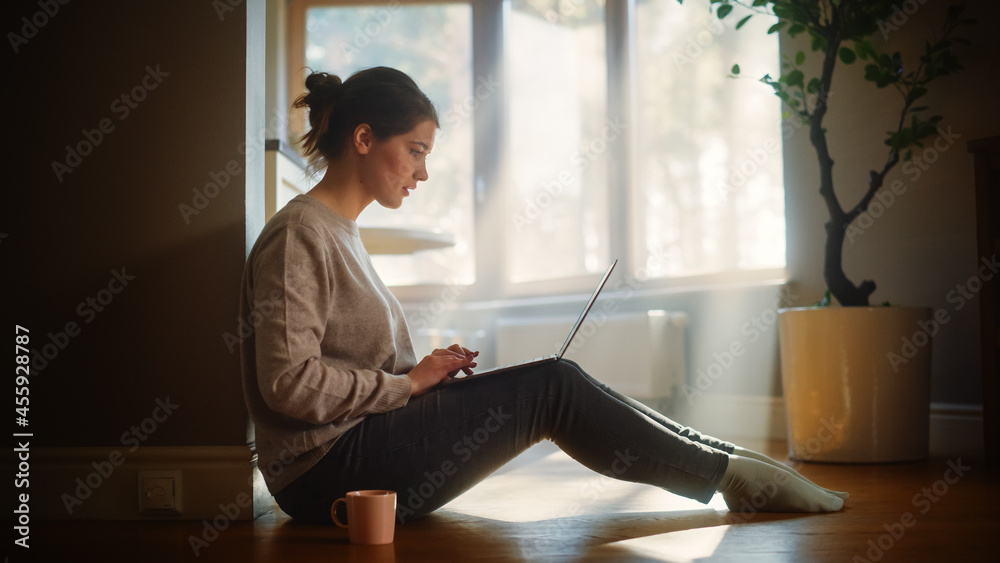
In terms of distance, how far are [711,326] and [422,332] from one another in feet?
4.88

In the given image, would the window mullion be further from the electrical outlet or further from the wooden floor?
the electrical outlet

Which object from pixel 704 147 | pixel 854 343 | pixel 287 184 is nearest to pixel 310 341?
pixel 287 184

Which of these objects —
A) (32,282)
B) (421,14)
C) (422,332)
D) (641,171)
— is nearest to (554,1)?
(421,14)

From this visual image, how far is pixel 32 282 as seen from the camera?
161cm

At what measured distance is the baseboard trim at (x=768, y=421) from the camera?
235 centimetres

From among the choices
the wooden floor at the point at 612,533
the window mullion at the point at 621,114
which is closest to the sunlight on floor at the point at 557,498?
the wooden floor at the point at 612,533

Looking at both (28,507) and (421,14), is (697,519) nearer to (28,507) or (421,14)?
(28,507)

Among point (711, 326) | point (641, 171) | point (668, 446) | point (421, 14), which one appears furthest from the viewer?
point (421, 14)

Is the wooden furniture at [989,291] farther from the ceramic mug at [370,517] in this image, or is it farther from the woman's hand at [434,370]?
the ceramic mug at [370,517]

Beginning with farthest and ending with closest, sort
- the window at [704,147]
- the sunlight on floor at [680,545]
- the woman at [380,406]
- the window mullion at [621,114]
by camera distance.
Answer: the window mullion at [621,114] < the window at [704,147] < the woman at [380,406] < the sunlight on floor at [680,545]

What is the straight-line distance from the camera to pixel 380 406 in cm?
140

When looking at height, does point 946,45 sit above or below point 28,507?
above

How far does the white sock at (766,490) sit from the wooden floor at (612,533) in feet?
0.09

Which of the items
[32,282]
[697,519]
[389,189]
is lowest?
[697,519]
